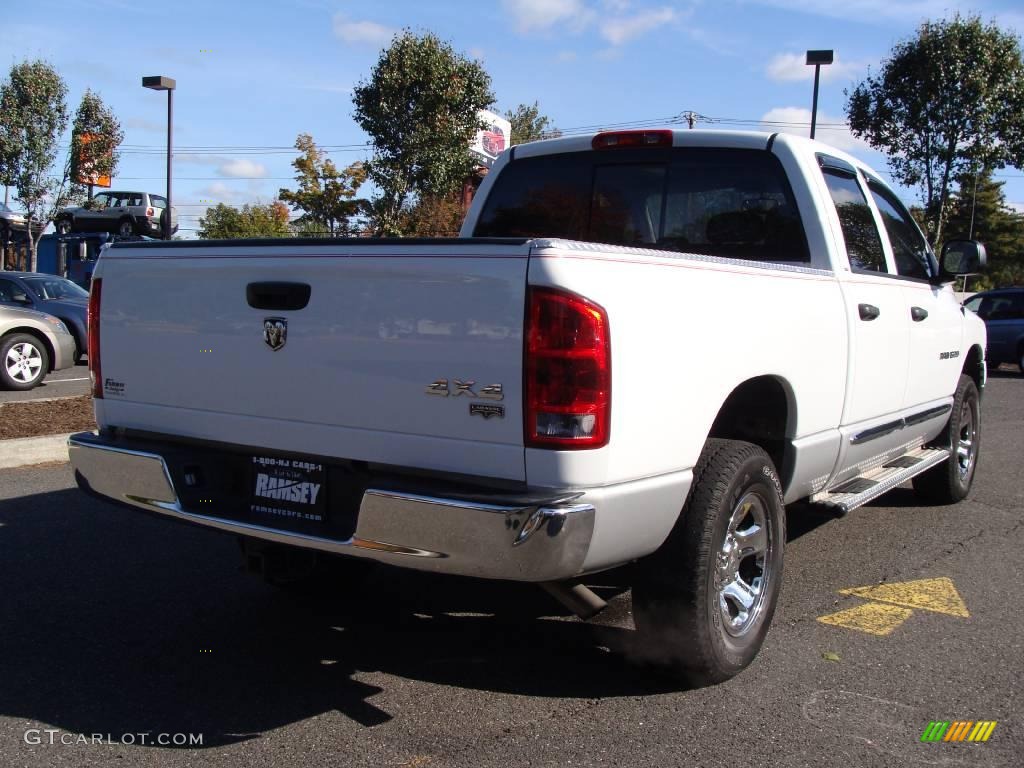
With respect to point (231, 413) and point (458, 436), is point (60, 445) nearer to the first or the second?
point (231, 413)

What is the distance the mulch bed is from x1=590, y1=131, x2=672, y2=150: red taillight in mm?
5373

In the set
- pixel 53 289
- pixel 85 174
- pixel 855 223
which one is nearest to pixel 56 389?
pixel 53 289

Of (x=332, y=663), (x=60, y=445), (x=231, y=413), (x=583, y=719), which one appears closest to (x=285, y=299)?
(x=231, y=413)

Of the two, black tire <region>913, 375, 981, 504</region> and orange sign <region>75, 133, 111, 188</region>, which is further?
orange sign <region>75, 133, 111, 188</region>

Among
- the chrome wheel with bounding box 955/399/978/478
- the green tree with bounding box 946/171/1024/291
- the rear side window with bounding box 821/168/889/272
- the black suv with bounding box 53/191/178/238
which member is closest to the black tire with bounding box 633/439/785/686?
the rear side window with bounding box 821/168/889/272

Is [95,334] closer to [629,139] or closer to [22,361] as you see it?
[629,139]

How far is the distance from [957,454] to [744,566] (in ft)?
11.5

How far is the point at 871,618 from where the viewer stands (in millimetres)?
4309

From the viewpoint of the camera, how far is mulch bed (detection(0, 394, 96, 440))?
27.3 ft

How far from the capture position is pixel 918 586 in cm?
482

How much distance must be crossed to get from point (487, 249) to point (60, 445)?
5.86 meters

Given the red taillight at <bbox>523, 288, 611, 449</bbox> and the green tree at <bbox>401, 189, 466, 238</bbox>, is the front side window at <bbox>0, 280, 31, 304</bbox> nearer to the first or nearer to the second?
the green tree at <bbox>401, 189, 466, 238</bbox>

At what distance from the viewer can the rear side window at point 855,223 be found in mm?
4629

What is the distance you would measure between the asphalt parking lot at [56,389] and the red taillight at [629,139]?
875cm
